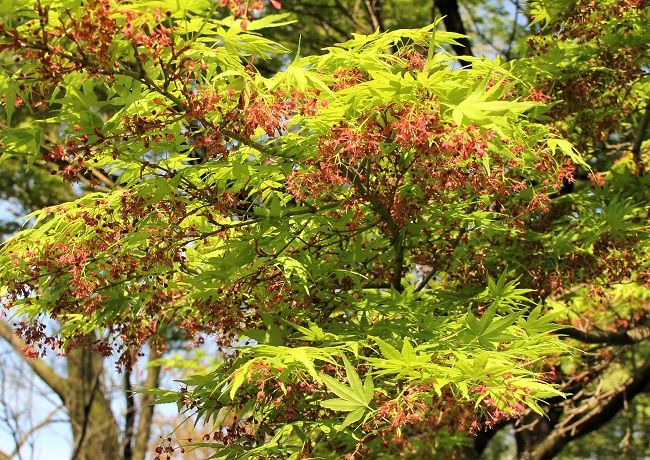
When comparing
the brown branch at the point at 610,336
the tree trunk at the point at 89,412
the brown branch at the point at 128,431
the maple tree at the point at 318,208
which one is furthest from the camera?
the brown branch at the point at 128,431

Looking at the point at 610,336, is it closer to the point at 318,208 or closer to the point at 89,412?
the point at 318,208

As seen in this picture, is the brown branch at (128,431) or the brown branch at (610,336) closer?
the brown branch at (610,336)

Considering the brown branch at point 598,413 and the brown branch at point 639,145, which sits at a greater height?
the brown branch at point 639,145

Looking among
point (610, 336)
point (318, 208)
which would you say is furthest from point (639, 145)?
point (318, 208)

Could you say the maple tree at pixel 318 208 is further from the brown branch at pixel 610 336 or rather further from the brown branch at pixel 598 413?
the brown branch at pixel 598 413

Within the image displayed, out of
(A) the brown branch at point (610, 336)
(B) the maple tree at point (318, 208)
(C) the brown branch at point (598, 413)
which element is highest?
(B) the maple tree at point (318, 208)

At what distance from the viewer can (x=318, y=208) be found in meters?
4.04

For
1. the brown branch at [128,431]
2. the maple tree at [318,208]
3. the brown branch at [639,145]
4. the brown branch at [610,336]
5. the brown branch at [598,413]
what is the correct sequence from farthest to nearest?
the brown branch at [128,431], the brown branch at [598,413], the brown branch at [610,336], the brown branch at [639,145], the maple tree at [318,208]

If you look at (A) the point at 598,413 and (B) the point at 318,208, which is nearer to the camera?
(B) the point at 318,208

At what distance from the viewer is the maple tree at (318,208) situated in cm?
303

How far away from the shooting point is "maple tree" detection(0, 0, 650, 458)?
9.94ft

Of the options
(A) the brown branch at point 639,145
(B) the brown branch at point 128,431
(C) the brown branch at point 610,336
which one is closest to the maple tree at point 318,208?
(A) the brown branch at point 639,145

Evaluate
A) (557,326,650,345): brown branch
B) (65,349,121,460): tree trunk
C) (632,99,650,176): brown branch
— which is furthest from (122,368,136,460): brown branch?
(632,99,650,176): brown branch

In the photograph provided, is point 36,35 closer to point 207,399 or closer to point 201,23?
point 201,23
